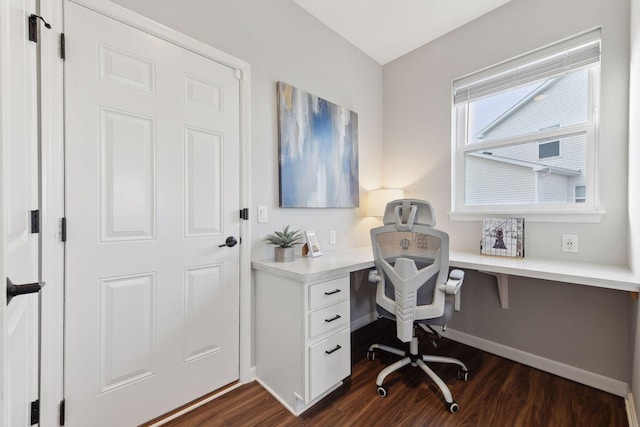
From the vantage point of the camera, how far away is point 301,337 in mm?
1498

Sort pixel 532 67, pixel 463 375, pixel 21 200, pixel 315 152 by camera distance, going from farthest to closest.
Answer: pixel 315 152 → pixel 532 67 → pixel 463 375 → pixel 21 200

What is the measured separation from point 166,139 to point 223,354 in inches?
54.0

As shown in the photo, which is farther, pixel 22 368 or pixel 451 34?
pixel 451 34

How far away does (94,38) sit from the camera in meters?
1.26

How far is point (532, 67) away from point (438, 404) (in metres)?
2.50

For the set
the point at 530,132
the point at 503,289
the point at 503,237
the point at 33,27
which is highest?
the point at 33,27

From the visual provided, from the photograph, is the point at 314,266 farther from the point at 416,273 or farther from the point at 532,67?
the point at 532,67

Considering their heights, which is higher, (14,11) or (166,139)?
(14,11)

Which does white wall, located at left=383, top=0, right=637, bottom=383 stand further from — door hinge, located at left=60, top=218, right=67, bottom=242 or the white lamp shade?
door hinge, located at left=60, top=218, right=67, bottom=242

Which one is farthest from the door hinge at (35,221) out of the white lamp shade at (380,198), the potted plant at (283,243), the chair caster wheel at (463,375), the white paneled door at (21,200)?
the chair caster wheel at (463,375)

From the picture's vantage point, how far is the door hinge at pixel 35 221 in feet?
3.47

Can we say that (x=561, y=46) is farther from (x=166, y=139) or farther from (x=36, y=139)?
(x=36, y=139)

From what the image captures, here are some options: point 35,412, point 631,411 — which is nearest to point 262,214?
point 35,412

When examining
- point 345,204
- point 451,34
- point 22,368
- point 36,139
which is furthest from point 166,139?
point 451,34
